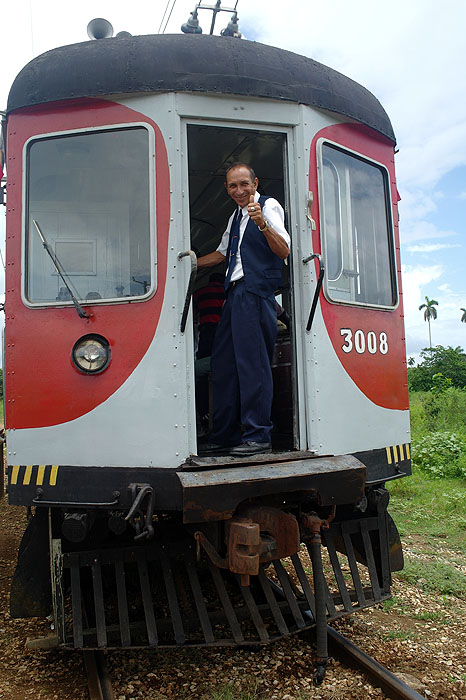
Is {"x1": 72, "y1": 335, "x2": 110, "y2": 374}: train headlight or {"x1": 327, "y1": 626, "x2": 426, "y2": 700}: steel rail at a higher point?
{"x1": 72, "y1": 335, "x2": 110, "y2": 374}: train headlight

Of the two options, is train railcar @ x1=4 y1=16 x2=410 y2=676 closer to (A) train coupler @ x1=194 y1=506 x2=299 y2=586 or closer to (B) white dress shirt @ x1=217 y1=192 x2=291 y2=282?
(A) train coupler @ x1=194 y1=506 x2=299 y2=586

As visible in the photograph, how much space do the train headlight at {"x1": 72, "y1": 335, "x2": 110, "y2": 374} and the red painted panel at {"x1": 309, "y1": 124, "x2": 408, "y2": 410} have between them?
1301 mm

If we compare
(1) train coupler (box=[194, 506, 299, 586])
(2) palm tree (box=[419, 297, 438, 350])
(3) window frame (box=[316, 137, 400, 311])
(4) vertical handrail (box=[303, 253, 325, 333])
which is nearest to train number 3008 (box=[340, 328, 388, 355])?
(3) window frame (box=[316, 137, 400, 311])

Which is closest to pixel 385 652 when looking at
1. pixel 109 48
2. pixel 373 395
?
pixel 373 395

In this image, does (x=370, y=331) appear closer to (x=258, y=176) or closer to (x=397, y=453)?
(x=397, y=453)

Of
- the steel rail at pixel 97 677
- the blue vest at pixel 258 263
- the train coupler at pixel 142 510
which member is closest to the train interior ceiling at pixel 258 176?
the blue vest at pixel 258 263

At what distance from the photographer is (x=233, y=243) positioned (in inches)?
144

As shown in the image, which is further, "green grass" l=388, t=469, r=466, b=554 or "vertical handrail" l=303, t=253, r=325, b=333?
"green grass" l=388, t=469, r=466, b=554

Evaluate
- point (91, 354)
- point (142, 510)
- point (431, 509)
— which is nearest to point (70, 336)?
point (91, 354)

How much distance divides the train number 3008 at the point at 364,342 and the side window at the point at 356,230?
0.68 feet

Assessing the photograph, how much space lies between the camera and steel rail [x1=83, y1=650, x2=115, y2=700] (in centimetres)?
301

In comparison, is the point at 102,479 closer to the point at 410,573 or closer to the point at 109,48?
the point at 109,48

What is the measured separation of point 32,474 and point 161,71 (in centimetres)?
232

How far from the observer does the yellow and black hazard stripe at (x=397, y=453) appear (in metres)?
3.78
